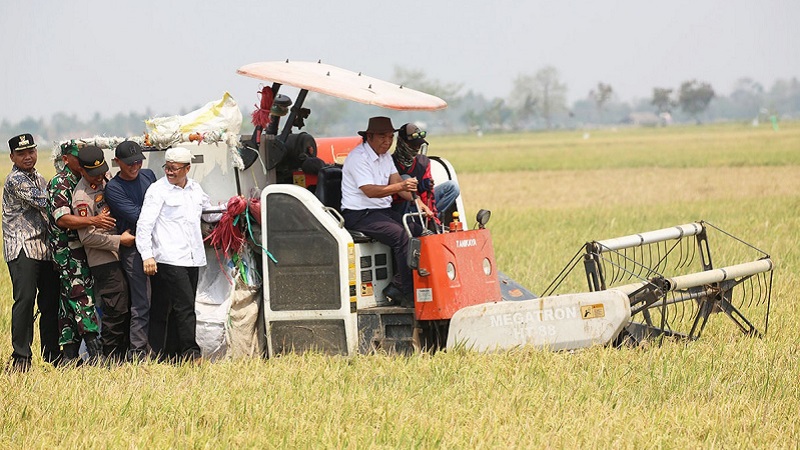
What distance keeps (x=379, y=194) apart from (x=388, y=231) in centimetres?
29

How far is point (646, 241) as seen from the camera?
944 centimetres

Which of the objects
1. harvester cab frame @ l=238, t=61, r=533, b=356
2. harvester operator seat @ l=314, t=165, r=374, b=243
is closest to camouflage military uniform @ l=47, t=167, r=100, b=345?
harvester cab frame @ l=238, t=61, r=533, b=356

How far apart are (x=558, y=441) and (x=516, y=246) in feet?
36.2

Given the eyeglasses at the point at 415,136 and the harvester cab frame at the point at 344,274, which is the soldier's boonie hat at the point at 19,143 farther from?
the eyeglasses at the point at 415,136

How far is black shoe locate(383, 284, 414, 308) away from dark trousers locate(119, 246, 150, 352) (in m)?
1.80

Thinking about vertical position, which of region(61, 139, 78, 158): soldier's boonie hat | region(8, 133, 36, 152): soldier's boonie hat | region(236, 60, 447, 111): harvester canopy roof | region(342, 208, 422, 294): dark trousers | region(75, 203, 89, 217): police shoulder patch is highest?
region(236, 60, 447, 111): harvester canopy roof

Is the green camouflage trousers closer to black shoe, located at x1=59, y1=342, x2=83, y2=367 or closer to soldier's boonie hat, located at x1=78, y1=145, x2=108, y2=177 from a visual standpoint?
black shoe, located at x1=59, y1=342, x2=83, y2=367

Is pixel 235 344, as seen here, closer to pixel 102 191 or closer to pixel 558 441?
pixel 102 191

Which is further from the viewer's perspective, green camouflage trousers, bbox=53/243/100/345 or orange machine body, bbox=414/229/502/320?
green camouflage trousers, bbox=53/243/100/345

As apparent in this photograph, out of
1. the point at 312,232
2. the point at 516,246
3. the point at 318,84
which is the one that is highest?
the point at 318,84

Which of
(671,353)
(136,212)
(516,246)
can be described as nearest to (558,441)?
(671,353)

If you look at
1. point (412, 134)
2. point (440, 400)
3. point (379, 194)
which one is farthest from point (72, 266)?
point (440, 400)

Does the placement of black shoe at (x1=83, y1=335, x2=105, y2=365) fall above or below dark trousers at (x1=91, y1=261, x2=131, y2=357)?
below

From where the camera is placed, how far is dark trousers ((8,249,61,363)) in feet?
29.0
